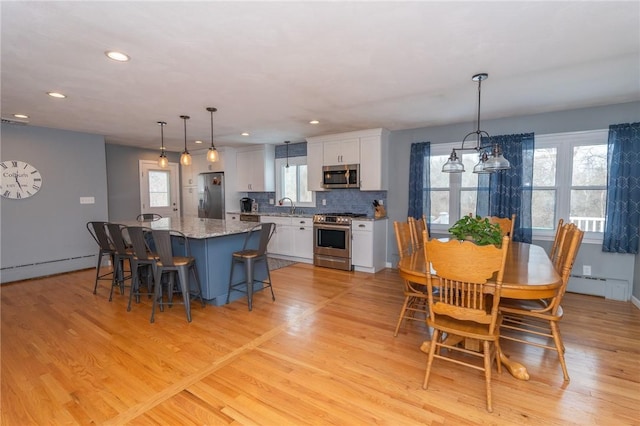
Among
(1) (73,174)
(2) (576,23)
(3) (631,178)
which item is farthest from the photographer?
(1) (73,174)

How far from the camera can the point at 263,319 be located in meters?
3.18

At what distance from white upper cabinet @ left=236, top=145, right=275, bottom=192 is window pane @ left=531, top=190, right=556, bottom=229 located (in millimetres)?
4558

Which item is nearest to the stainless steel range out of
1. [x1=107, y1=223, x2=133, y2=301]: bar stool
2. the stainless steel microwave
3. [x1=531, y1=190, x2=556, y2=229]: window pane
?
the stainless steel microwave

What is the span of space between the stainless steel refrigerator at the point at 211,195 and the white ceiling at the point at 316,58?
284 cm

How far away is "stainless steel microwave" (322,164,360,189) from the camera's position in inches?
203

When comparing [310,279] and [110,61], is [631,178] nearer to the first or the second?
[310,279]

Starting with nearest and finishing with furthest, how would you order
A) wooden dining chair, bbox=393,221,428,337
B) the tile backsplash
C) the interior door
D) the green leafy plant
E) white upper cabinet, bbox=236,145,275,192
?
the green leafy plant
wooden dining chair, bbox=393,221,428,337
the tile backsplash
white upper cabinet, bbox=236,145,275,192
the interior door

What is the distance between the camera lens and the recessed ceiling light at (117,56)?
2.22 meters

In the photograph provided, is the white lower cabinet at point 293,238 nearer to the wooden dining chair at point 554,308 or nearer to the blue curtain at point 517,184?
the blue curtain at point 517,184

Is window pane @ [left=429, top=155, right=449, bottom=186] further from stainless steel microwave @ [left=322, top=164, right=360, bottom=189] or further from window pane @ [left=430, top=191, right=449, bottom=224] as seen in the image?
stainless steel microwave @ [left=322, top=164, right=360, bottom=189]

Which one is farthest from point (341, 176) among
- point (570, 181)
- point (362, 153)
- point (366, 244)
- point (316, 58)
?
point (570, 181)

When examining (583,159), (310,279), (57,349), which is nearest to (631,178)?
(583,159)

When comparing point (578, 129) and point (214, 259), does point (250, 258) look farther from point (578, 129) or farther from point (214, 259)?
point (578, 129)

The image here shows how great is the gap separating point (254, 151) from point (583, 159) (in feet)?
17.7
